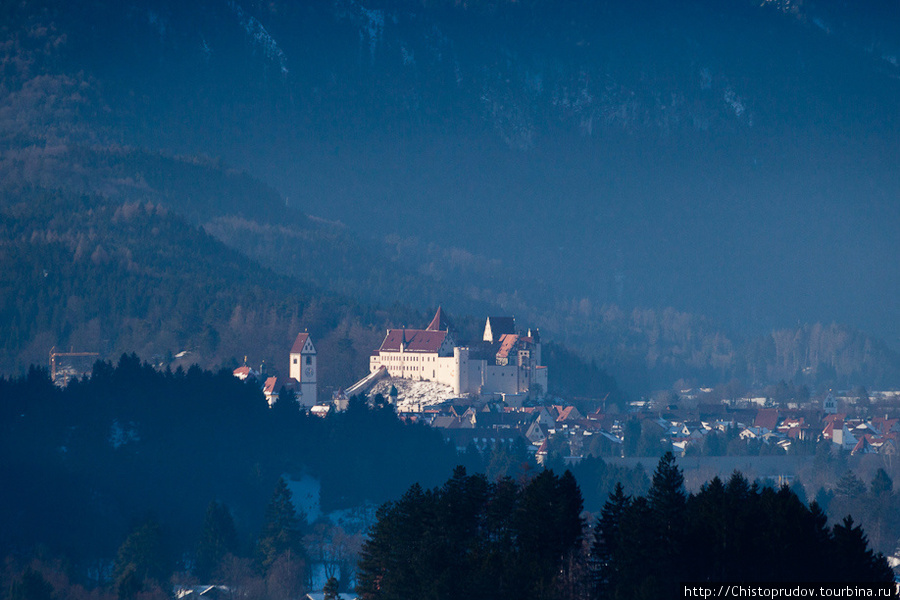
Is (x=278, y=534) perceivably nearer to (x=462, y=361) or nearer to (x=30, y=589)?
(x=30, y=589)

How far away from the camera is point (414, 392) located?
426 feet

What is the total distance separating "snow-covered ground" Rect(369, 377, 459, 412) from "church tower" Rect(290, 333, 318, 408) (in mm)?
5867

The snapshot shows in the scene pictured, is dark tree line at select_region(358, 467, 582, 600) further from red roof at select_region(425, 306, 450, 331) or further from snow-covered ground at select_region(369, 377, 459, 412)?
red roof at select_region(425, 306, 450, 331)

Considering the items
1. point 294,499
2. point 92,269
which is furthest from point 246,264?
point 294,499

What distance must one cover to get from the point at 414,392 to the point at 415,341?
665 cm

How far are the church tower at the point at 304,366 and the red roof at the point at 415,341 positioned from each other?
1409 cm

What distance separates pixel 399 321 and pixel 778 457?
5644 centimetres

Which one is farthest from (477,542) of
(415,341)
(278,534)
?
(415,341)

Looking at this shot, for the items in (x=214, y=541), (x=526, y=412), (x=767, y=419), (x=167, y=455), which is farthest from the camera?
(x=767, y=419)

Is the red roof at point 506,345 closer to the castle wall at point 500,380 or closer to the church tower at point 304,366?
the castle wall at point 500,380

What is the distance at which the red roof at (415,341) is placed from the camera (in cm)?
13338

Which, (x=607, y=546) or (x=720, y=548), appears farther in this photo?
(x=607, y=546)

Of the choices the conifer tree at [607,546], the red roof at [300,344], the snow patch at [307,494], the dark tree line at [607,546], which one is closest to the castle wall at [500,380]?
the red roof at [300,344]

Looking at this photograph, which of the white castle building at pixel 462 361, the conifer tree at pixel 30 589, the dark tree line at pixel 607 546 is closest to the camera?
the dark tree line at pixel 607 546
